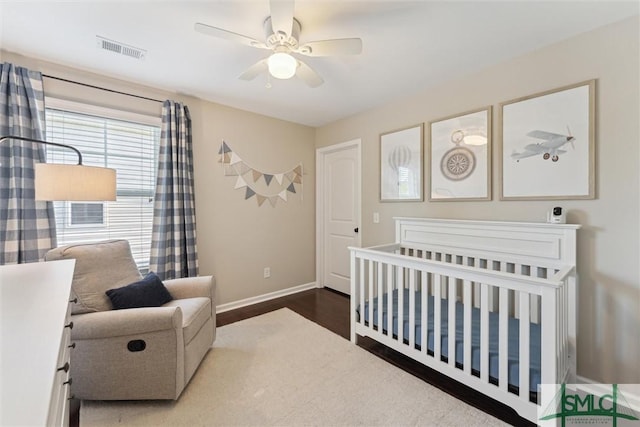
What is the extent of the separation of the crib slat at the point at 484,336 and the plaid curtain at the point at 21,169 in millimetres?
3152

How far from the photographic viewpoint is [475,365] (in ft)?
5.45

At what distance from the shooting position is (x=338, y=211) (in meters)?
3.79

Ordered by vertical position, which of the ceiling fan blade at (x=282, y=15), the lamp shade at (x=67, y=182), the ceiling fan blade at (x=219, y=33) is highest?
the ceiling fan blade at (x=282, y=15)

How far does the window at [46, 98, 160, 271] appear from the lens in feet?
7.34

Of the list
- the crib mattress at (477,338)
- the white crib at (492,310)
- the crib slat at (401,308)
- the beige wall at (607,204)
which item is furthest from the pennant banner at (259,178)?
the beige wall at (607,204)

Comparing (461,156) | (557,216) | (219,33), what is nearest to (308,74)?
(219,33)

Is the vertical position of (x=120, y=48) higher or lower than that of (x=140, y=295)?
higher

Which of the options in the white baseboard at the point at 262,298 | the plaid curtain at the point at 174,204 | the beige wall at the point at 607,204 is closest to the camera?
the beige wall at the point at 607,204

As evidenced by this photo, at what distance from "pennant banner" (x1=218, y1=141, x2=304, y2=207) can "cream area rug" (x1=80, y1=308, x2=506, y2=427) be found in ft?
5.80

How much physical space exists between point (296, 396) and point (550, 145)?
8.12ft

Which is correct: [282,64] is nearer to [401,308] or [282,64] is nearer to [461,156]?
[461,156]

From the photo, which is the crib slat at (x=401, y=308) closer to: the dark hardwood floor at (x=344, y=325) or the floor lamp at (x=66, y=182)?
the dark hardwood floor at (x=344, y=325)

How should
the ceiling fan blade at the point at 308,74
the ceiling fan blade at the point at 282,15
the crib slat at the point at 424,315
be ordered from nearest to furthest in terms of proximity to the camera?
the ceiling fan blade at the point at 282,15
the ceiling fan blade at the point at 308,74
the crib slat at the point at 424,315

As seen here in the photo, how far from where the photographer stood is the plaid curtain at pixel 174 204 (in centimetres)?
262
